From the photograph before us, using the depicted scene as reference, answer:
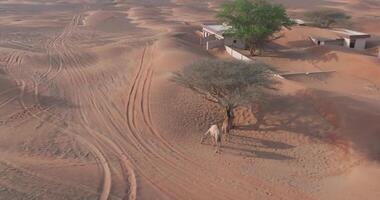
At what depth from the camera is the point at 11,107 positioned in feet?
68.9

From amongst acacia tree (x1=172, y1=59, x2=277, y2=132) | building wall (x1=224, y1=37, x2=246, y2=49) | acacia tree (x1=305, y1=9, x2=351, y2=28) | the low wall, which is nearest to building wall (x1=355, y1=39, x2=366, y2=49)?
acacia tree (x1=305, y1=9, x2=351, y2=28)

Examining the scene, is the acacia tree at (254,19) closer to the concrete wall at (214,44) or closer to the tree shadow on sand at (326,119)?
the concrete wall at (214,44)

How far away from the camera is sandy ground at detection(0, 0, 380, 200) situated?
14.5 metres

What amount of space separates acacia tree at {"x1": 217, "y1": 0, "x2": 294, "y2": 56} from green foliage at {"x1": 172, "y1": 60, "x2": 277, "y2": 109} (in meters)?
12.1

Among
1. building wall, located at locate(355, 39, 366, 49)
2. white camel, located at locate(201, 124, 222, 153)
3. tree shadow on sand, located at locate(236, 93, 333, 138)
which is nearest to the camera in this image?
white camel, located at locate(201, 124, 222, 153)

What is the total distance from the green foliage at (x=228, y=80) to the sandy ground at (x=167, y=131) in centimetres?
135

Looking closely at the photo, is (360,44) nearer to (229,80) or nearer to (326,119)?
(326,119)

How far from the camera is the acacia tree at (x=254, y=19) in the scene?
105 ft

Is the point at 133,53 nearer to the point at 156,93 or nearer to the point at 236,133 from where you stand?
the point at 156,93

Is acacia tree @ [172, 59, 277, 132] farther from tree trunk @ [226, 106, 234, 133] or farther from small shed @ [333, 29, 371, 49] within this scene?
small shed @ [333, 29, 371, 49]

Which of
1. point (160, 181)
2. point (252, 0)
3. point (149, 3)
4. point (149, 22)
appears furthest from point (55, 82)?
point (149, 3)

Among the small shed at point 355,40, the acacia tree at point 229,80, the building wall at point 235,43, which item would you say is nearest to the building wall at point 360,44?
the small shed at point 355,40

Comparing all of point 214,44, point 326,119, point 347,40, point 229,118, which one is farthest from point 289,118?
point 347,40

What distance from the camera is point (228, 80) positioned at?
61.6 feet
